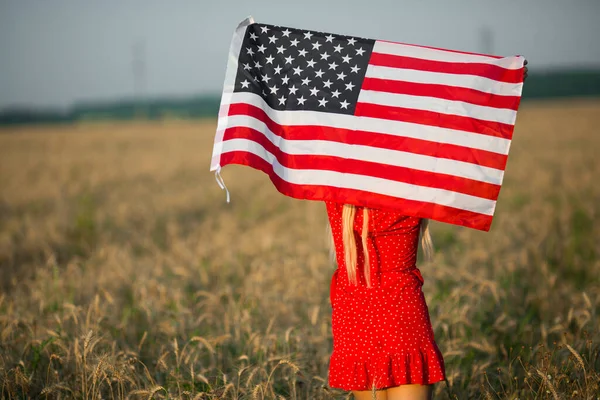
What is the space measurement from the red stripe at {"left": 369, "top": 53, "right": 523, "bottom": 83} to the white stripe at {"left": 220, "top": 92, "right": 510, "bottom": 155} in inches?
13.6

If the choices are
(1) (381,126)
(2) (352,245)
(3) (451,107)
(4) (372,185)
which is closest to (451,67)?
(3) (451,107)

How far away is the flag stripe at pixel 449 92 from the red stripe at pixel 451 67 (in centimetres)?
10

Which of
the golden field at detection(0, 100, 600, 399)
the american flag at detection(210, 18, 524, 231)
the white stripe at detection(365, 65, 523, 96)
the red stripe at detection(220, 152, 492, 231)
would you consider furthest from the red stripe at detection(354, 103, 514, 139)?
the golden field at detection(0, 100, 600, 399)

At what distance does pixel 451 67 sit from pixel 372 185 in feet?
2.67

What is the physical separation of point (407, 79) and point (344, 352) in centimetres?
153

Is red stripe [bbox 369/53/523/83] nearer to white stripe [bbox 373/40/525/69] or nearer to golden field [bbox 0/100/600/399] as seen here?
white stripe [bbox 373/40/525/69]

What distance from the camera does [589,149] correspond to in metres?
20.6

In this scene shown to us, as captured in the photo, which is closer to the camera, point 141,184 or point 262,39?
point 262,39

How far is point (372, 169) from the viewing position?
305 cm

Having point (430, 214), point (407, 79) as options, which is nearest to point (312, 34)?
point (407, 79)

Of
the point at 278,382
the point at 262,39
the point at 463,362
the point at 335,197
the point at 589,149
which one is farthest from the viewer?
the point at 589,149

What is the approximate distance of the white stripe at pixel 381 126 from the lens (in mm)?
2990

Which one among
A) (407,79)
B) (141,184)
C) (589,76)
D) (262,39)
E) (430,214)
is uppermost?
(589,76)

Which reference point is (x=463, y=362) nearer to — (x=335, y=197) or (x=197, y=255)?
(x=335, y=197)
